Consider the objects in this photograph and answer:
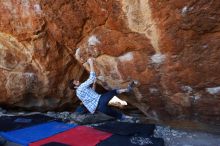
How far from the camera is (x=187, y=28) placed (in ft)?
15.6

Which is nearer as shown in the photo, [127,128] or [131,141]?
[131,141]

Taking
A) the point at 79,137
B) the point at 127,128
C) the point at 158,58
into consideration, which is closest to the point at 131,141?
the point at 127,128

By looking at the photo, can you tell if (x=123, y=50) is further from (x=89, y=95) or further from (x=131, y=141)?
(x=131, y=141)

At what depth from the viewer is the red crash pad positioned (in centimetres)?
485

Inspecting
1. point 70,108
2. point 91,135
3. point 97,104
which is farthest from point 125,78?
point 70,108

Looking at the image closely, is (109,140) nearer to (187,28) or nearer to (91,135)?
(91,135)

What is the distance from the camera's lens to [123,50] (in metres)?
5.45

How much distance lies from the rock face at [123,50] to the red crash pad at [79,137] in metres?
1.03

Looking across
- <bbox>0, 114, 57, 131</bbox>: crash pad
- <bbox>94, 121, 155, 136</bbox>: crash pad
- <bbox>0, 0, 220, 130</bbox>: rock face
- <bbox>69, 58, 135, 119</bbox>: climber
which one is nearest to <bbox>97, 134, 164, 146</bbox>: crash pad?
<bbox>94, 121, 155, 136</bbox>: crash pad

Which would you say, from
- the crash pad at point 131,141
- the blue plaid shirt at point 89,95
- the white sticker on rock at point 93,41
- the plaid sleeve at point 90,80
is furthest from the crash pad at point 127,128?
the white sticker on rock at point 93,41

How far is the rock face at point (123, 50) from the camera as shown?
4.82 meters

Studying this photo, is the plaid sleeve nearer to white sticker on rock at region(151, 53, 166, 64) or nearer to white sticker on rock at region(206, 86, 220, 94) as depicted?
white sticker on rock at region(151, 53, 166, 64)

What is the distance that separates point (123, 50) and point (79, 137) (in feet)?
5.17

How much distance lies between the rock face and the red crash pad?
3.38 feet
